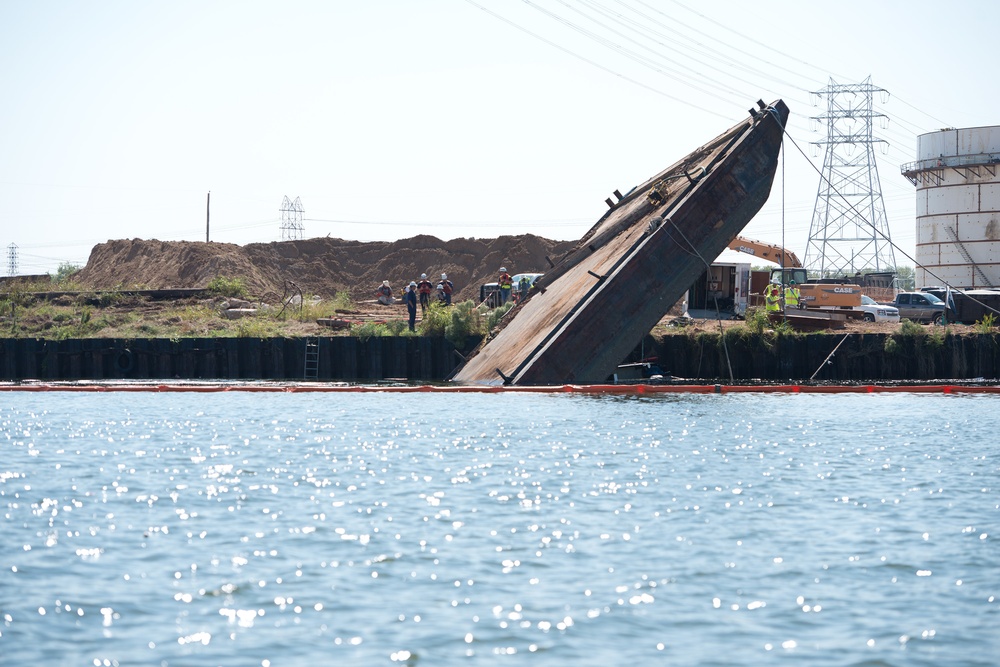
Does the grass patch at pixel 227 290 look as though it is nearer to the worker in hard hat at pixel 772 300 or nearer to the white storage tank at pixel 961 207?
the worker in hard hat at pixel 772 300

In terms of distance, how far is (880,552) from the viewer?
34.4 ft

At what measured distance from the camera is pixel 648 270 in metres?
26.3

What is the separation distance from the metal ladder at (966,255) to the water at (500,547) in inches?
1978

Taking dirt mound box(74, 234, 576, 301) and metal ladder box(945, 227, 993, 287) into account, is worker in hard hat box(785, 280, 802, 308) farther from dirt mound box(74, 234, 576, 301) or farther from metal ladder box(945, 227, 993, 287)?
metal ladder box(945, 227, 993, 287)

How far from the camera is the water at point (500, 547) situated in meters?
7.89

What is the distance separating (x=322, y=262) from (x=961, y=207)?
A: 4003cm

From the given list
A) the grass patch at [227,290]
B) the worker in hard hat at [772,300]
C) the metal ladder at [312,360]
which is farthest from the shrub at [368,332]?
the grass patch at [227,290]

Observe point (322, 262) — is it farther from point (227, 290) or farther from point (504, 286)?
point (504, 286)

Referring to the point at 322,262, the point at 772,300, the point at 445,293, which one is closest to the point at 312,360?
the point at 445,293

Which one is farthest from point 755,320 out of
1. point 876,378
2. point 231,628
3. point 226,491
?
point 231,628

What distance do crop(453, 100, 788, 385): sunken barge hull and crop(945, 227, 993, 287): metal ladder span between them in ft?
141

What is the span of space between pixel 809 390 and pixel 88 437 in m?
17.7

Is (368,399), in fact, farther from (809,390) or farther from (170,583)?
(170,583)

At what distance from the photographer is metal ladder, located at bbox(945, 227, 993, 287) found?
65938 mm
